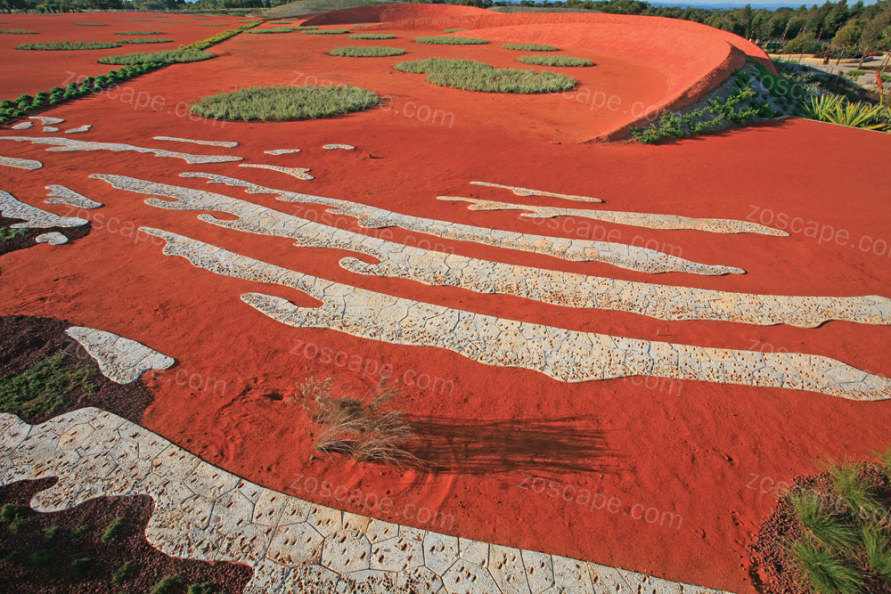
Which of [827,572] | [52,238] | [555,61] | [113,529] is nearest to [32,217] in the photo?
[52,238]

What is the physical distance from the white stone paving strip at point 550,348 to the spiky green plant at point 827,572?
190 cm

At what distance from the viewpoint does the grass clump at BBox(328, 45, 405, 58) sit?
2564cm

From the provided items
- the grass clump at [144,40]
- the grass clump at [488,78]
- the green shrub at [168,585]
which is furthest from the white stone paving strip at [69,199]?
the grass clump at [144,40]

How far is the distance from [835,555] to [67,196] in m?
12.2

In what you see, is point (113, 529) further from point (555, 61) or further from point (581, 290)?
point (555, 61)

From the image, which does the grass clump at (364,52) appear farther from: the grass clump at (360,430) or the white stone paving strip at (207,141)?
the grass clump at (360,430)

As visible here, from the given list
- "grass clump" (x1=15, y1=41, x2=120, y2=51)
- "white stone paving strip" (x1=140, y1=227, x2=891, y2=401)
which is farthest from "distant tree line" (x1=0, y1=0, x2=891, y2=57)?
"white stone paving strip" (x1=140, y1=227, x2=891, y2=401)

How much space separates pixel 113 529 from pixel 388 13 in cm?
5196

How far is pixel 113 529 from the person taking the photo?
3.20 metres

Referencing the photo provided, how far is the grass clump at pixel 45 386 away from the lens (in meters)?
4.20

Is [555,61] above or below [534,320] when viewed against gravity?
above

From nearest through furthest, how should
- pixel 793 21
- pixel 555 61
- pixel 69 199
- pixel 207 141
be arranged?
pixel 69 199
pixel 207 141
pixel 555 61
pixel 793 21

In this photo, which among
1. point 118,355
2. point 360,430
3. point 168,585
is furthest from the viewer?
Result: point 118,355

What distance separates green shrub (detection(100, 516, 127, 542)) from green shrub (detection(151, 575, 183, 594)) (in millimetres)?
614
